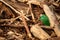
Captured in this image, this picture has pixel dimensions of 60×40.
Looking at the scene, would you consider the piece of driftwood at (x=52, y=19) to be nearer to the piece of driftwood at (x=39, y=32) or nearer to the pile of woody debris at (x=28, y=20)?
the pile of woody debris at (x=28, y=20)

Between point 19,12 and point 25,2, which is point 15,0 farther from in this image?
point 19,12

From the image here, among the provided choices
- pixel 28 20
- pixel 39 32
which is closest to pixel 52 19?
pixel 39 32

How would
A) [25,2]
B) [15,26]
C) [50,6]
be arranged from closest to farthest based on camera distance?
[15,26]
[50,6]
[25,2]

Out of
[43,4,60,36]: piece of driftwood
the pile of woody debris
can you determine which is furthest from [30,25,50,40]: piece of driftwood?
[43,4,60,36]: piece of driftwood

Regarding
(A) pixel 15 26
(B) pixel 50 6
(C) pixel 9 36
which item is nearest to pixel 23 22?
(A) pixel 15 26

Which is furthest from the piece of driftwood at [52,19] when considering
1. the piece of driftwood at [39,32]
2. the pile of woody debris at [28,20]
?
the piece of driftwood at [39,32]

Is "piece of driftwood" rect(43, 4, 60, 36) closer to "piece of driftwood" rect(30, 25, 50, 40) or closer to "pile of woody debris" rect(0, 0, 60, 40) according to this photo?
"pile of woody debris" rect(0, 0, 60, 40)

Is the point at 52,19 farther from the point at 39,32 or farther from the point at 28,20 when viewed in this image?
the point at 28,20
